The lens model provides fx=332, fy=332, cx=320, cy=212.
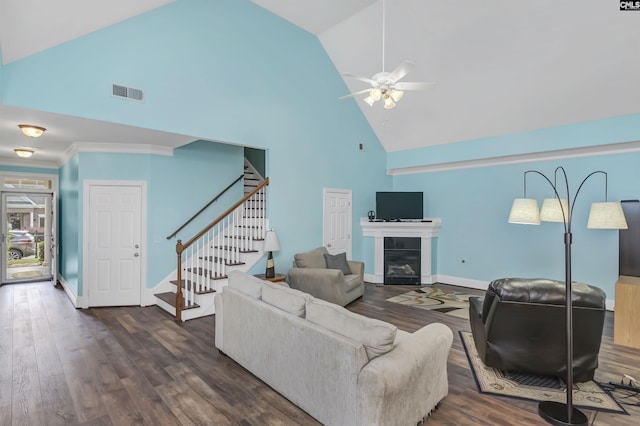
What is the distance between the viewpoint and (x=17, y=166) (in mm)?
6941

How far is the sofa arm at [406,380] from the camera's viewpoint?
2023mm

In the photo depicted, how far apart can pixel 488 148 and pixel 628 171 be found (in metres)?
2.06

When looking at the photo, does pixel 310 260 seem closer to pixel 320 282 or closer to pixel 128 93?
pixel 320 282

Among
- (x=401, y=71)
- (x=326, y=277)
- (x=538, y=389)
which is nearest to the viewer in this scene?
(x=538, y=389)

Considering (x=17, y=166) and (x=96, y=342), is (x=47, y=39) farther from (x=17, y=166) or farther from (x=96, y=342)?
(x=17, y=166)

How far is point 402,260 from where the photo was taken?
732cm

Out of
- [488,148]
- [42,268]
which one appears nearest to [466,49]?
[488,148]

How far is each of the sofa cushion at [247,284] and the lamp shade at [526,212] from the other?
3276mm

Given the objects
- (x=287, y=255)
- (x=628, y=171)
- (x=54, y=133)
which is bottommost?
(x=287, y=255)

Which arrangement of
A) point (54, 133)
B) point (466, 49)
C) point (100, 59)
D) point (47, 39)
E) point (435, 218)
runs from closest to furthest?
point (47, 39), point (100, 59), point (54, 133), point (466, 49), point (435, 218)

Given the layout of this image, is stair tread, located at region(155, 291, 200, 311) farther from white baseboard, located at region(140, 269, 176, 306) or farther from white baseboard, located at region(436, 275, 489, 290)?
white baseboard, located at region(436, 275, 489, 290)

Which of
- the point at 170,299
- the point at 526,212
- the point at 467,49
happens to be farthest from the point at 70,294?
the point at 467,49

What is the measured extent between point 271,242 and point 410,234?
3.37 meters

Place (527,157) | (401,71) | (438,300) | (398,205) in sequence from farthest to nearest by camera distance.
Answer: (398,205) < (527,157) < (438,300) < (401,71)
